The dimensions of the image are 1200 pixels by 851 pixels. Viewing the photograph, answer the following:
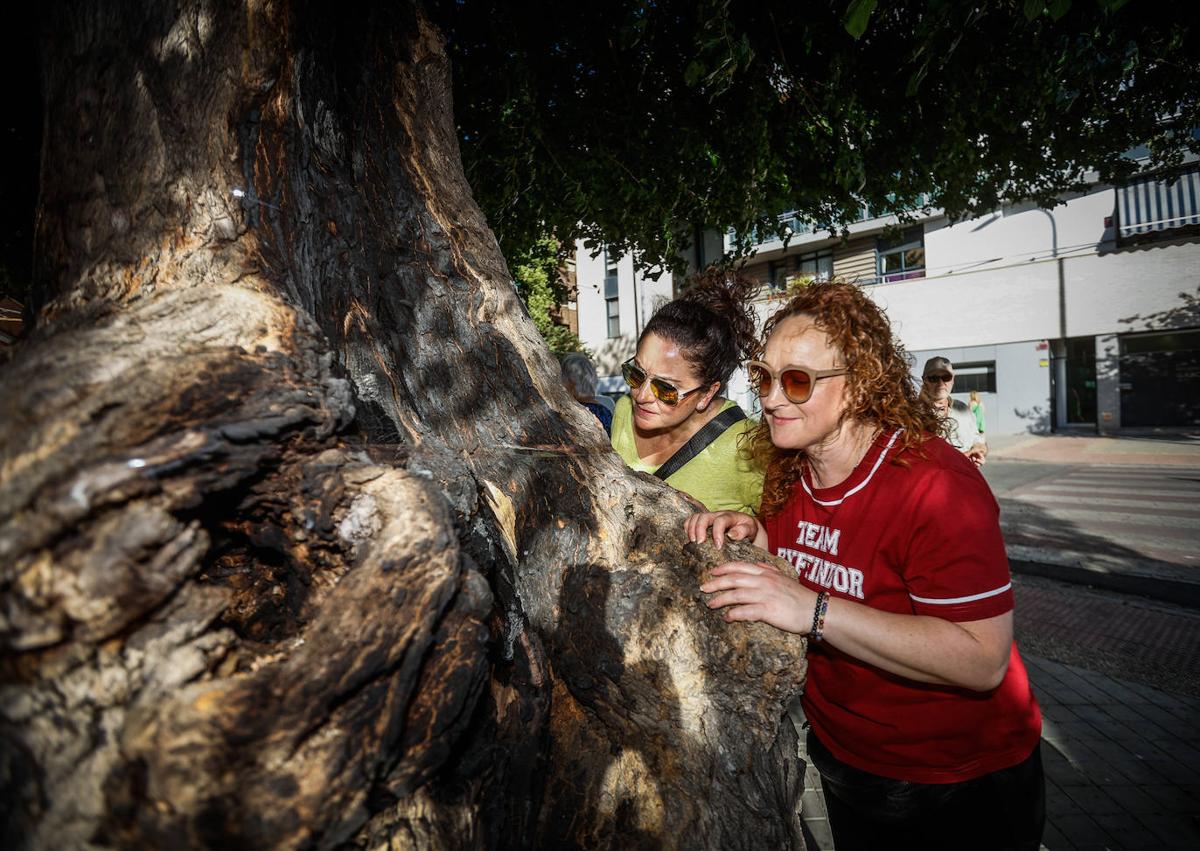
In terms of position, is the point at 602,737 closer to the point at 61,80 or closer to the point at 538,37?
the point at 61,80

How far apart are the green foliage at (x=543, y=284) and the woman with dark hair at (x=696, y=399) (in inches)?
24.7

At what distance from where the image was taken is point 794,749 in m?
1.74

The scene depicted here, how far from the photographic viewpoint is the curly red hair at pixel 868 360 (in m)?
1.84

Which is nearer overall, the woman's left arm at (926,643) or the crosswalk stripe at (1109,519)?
the woman's left arm at (926,643)

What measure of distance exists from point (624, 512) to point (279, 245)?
1.18 meters

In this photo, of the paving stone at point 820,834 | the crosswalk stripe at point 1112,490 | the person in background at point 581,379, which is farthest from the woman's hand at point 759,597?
the crosswalk stripe at point 1112,490

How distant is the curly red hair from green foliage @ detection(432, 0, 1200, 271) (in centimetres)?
159

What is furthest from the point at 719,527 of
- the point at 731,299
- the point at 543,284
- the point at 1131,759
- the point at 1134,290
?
the point at 1134,290

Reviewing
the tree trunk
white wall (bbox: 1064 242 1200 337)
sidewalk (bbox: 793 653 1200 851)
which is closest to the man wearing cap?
sidewalk (bbox: 793 653 1200 851)

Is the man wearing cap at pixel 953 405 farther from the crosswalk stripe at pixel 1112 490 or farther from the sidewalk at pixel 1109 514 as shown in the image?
the crosswalk stripe at pixel 1112 490

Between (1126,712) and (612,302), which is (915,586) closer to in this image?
(1126,712)

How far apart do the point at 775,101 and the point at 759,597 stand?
4.22 meters

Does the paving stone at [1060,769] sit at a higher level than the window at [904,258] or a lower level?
lower

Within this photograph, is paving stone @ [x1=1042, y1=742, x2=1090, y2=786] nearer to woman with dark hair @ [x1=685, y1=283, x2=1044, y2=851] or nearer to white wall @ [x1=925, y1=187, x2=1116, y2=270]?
woman with dark hair @ [x1=685, y1=283, x2=1044, y2=851]
